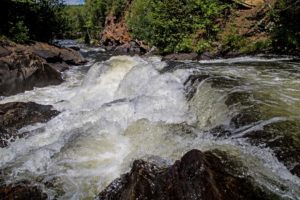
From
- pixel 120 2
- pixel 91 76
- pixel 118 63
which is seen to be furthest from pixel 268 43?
pixel 120 2

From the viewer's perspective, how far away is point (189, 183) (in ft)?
15.0

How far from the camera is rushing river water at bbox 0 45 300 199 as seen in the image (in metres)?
5.96

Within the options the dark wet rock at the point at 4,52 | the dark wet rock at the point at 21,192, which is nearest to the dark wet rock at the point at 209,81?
the dark wet rock at the point at 21,192

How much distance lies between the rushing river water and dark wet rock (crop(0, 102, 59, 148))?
0.29 metres

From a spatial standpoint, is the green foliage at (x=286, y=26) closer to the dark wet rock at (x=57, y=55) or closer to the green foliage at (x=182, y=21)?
the green foliage at (x=182, y=21)

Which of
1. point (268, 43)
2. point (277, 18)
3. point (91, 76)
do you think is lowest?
point (91, 76)

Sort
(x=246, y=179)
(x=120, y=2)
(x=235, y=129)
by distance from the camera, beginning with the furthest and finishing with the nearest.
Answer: (x=120, y=2), (x=235, y=129), (x=246, y=179)

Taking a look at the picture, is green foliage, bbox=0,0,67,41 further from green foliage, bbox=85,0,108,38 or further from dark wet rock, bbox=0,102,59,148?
green foliage, bbox=85,0,108,38

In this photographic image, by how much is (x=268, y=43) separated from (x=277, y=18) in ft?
4.75

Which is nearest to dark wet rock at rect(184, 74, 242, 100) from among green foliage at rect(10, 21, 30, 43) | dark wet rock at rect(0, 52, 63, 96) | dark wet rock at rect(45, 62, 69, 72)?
dark wet rock at rect(0, 52, 63, 96)

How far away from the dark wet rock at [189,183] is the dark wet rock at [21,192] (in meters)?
1.03

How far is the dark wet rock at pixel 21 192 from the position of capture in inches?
216

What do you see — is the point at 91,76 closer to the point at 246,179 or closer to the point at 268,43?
the point at 268,43

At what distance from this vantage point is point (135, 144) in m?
7.64
